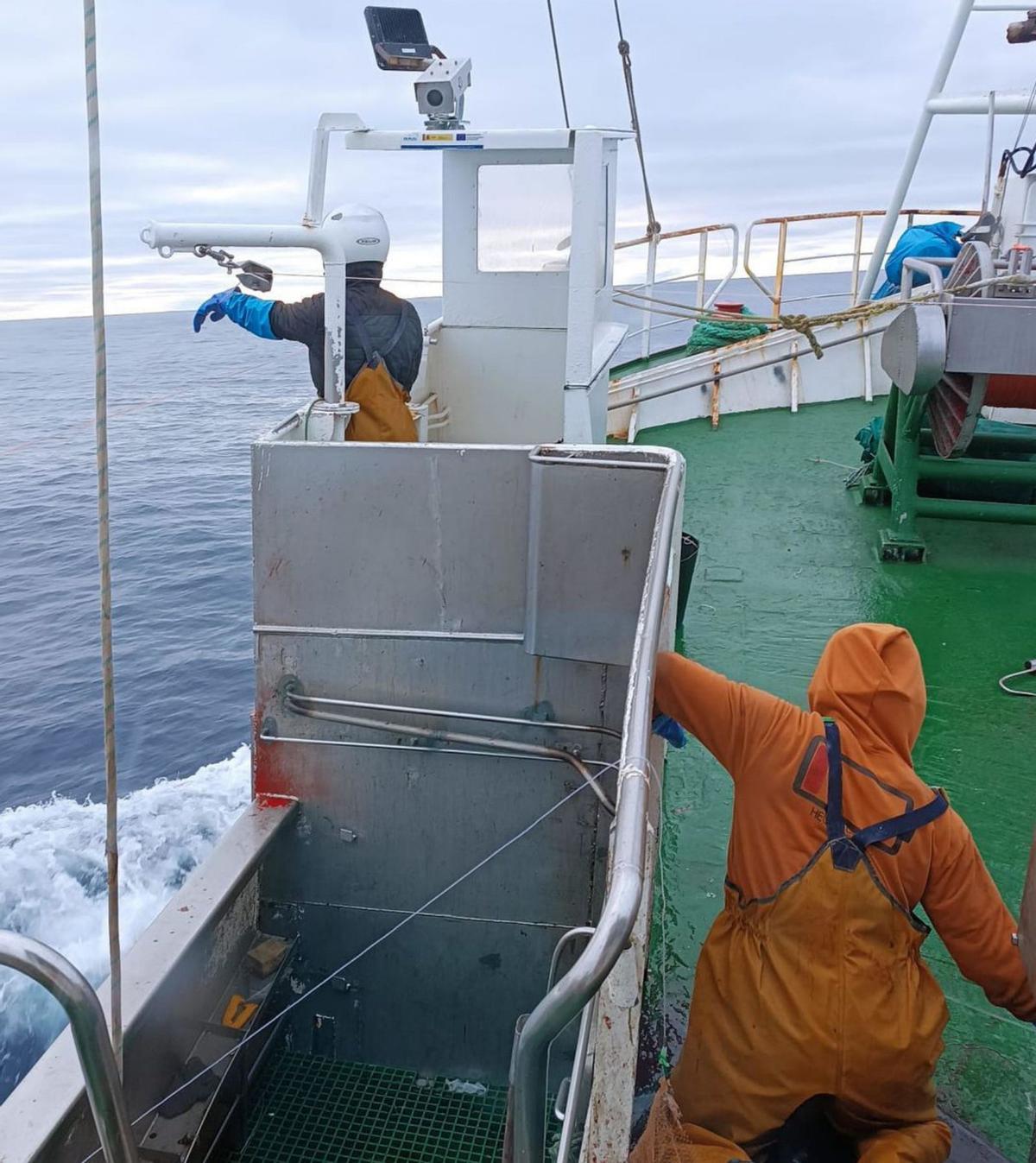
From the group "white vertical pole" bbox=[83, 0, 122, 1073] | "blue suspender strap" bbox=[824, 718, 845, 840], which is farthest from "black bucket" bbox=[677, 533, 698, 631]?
"white vertical pole" bbox=[83, 0, 122, 1073]

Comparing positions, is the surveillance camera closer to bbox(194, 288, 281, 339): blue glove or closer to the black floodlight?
the black floodlight

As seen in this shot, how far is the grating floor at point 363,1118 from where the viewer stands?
3865 millimetres

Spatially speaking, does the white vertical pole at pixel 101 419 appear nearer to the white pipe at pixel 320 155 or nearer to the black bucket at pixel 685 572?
the white pipe at pixel 320 155

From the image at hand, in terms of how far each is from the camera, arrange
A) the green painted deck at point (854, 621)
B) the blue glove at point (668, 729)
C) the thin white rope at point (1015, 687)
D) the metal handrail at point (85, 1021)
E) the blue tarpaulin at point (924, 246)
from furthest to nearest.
→ the blue tarpaulin at point (924, 246) < the thin white rope at point (1015, 687) < the green painted deck at point (854, 621) < the blue glove at point (668, 729) < the metal handrail at point (85, 1021)

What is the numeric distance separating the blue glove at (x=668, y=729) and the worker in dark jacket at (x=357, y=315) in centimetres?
267

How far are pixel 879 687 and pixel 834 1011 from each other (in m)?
0.74

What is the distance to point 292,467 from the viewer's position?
3.83 meters

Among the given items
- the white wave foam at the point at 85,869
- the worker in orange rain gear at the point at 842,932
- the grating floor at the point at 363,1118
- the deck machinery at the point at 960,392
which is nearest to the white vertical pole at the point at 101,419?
the worker in orange rain gear at the point at 842,932

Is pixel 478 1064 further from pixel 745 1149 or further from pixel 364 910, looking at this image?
pixel 745 1149

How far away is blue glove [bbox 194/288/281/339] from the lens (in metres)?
4.60

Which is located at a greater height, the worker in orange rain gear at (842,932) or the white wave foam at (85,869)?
the worker in orange rain gear at (842,932)

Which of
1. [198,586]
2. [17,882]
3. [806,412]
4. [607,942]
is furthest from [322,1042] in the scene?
[198,586]

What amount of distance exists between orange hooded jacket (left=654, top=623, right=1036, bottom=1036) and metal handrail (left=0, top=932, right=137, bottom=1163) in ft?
4.71

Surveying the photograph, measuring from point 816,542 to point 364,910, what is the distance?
438cm
